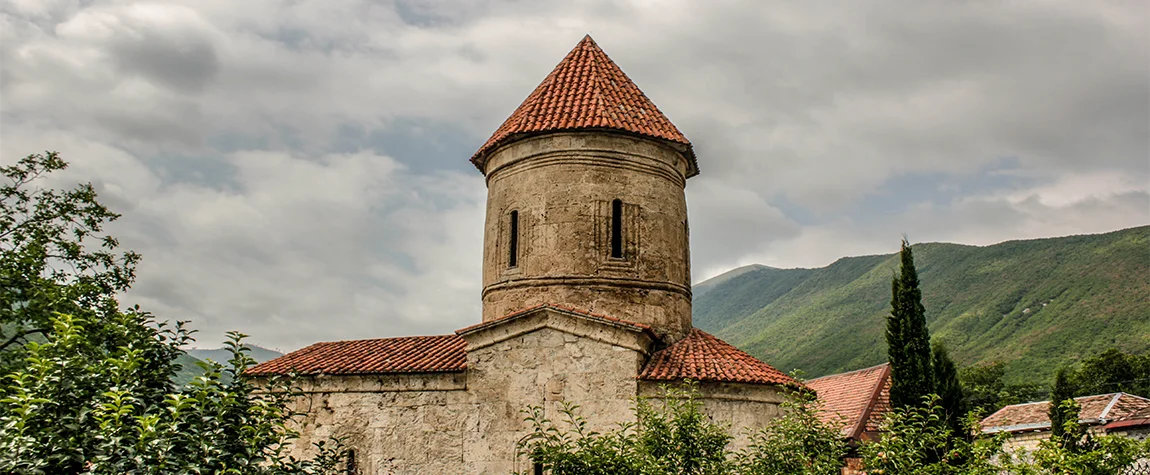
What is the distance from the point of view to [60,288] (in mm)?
14180

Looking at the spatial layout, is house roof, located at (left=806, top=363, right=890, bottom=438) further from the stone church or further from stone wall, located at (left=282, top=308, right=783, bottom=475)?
stone wall, located at (left=282, top=308, right=783, bottom=475)

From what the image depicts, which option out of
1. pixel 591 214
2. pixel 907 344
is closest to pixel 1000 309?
pixel 907 344

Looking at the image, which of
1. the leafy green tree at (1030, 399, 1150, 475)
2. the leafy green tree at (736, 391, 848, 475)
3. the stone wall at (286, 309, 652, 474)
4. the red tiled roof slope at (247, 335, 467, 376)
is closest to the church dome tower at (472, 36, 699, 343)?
the red tiled roof slope at (247, 335, 467, 376)

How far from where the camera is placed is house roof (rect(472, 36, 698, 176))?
12242mm

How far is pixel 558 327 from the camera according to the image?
34.3 ft

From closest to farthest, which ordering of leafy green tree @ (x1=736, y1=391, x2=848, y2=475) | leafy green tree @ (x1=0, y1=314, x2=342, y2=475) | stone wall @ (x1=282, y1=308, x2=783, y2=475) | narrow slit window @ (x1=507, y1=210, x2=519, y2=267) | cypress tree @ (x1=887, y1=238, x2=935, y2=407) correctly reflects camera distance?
leafy green tree @ (x1=0, y1=314, x2=342, y2=475) → leafy green tree @ (x1=736, y1=391, x2=848, y2=475) → stone wall @ (x1=282, y1=308, x2=783, y2=475) → narrow slit window @ (x1=507, y1=210, x2=519, y2=267) → cypress tree @ (x1=887, y1=238, x2=935, y2=407)

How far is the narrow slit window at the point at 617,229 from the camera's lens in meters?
12.1

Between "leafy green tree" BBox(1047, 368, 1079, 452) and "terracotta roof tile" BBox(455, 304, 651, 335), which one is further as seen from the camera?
"terracotta roof tile" BBox(455, 304, 651, 335)

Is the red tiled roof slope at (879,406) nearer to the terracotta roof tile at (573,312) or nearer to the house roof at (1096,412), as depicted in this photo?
the house roof at (1096,412)

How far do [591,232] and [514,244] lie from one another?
140 cm

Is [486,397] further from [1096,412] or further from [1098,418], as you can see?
[1096,412]

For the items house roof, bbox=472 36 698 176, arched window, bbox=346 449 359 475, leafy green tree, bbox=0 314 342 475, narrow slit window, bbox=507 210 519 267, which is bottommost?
arched window, bbox=346 449 359 475

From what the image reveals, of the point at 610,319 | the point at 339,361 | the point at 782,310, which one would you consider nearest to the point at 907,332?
the point at 610,319

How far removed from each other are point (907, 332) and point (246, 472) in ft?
48.6
